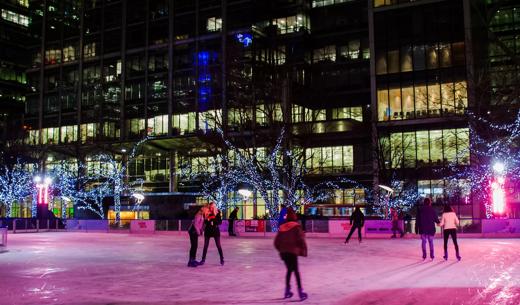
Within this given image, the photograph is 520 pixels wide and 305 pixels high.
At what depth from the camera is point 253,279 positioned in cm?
1230

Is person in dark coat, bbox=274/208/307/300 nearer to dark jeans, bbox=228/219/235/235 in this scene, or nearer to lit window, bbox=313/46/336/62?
dark jeans, bbox=228/219/235/235

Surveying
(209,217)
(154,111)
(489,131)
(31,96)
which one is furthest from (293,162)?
(31,96)

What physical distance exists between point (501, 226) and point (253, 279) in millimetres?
21392

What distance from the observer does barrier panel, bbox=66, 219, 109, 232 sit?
4150 cm

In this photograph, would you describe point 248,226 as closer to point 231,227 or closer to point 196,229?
point 231,227

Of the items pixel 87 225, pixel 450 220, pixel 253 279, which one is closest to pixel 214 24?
pixel 87 225

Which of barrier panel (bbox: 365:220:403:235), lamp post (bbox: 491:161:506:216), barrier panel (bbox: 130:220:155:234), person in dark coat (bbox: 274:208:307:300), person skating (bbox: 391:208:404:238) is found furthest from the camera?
barrier panel (bbox: 130:220:155:234)

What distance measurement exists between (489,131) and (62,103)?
5921 cm

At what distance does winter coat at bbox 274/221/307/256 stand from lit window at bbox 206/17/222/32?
62190mm

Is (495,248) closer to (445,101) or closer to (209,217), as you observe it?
(209,217)

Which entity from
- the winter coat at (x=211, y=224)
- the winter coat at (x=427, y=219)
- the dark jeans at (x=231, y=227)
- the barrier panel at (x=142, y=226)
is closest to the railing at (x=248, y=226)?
the barrier panel at (x=142, y=226)

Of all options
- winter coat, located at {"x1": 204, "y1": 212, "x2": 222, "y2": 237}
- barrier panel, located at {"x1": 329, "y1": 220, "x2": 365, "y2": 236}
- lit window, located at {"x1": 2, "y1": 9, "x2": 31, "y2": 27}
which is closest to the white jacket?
winter coat, located at {"x1": 204, "y1": 212, "x2": 222, "y2": 237}

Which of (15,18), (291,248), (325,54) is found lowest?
(291,248)

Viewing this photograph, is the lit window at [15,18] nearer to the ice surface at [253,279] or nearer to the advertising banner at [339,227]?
the advertising banner at [339,227]
